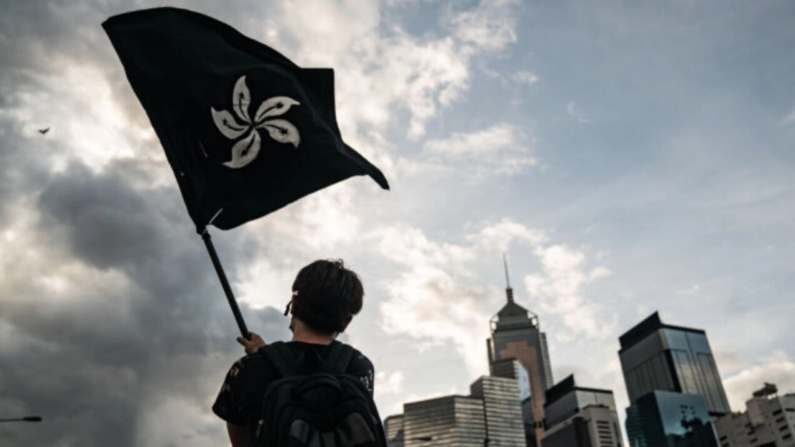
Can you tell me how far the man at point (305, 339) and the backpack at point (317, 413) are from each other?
133 millimetres

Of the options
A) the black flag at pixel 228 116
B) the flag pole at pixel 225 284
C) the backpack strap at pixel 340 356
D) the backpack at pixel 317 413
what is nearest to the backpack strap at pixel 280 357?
the backpack at pixel 317 413

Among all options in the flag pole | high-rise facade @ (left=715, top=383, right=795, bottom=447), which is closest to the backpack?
the flag pole

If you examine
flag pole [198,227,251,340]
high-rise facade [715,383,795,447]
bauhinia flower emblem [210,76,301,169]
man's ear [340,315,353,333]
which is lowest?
man's ear [340,315,353,333]

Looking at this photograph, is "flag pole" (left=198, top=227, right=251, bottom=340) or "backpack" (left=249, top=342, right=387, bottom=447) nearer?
"backpack" (left=249, top=342, right=387, bottom=447)

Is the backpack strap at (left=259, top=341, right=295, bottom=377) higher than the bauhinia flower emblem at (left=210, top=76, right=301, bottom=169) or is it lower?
lower

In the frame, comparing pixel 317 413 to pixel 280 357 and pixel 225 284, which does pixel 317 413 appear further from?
pixel 225 284

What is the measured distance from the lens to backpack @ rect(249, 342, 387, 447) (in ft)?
9.25

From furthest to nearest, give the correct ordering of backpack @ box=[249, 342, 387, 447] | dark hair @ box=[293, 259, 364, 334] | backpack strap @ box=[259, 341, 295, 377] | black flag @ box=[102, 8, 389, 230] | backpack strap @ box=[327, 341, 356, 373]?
1. black flag @ box=[102, 8, 389, 230]
2. dark hair @ box=[293, 259, 364, 334]
3. backpack strap @ box=[327, 341, 356, 373]
4. backpack strap @ box=[259, 341, 295, 377]
5. backpack @ box=[249, 342, 387, 447]

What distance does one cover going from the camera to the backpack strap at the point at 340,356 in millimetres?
3318

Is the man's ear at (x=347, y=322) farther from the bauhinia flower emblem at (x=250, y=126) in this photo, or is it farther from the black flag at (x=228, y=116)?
the bauhinia flower emblem at (x=250, y=126)

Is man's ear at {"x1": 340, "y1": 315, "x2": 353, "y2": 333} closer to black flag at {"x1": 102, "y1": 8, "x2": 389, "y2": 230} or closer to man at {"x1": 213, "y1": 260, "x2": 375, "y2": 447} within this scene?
man at {"x1": 213, "y1": 260, "x2": 375, "y2": 447}

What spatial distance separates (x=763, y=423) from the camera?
157250mm

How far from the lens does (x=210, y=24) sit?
5.33 metres

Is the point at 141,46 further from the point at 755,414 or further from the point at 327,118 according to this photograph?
the point at 755,414
